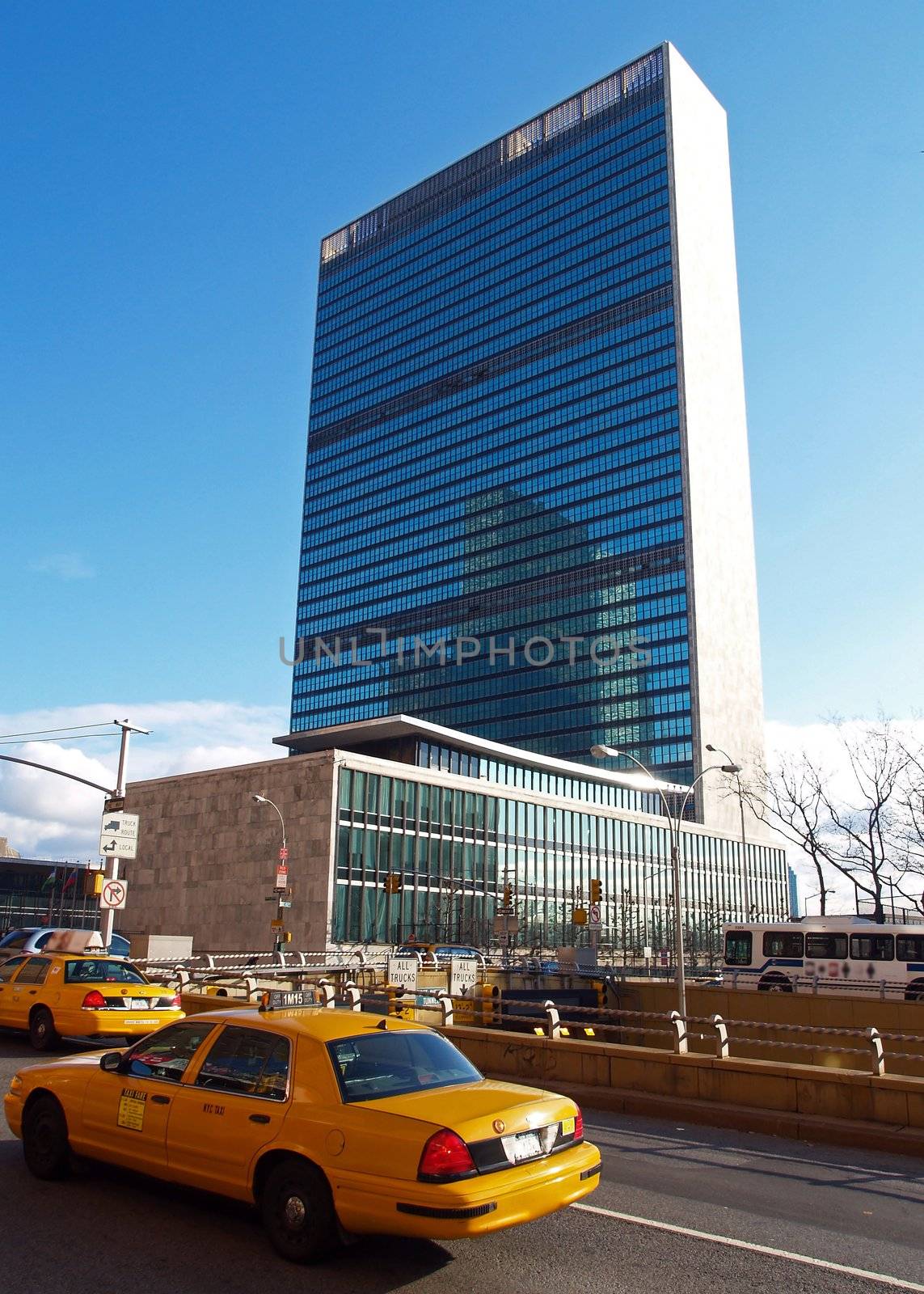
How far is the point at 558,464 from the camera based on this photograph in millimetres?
137125

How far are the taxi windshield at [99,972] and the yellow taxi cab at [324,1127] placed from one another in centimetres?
898

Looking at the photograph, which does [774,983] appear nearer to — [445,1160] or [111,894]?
[111,894]

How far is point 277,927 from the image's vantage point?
44.4 meters

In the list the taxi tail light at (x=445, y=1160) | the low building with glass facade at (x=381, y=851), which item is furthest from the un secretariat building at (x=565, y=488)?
the taxi tail light at (x=445, y=1160)

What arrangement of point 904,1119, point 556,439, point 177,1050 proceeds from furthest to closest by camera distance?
point 556,439
point 904,1119
point 177,1050

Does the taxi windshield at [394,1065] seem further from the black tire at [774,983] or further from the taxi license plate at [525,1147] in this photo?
the black tire at [774,983]

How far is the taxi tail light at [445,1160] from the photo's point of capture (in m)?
5.92

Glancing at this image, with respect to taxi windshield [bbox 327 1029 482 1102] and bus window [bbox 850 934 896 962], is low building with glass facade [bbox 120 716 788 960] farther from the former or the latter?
taxi windshield [bbox 327 1029 482 1102]

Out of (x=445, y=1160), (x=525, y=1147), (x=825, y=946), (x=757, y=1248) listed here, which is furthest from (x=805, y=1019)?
(x=445, y=1160)

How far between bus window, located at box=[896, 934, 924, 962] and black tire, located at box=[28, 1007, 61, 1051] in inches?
1235

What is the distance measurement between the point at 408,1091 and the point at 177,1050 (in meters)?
2.03

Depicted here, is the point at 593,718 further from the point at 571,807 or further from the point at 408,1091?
the point at 408,1091

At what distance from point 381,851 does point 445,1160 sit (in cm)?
5844

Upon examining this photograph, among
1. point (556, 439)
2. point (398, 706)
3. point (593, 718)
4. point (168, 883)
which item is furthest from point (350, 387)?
point (168, 883)
